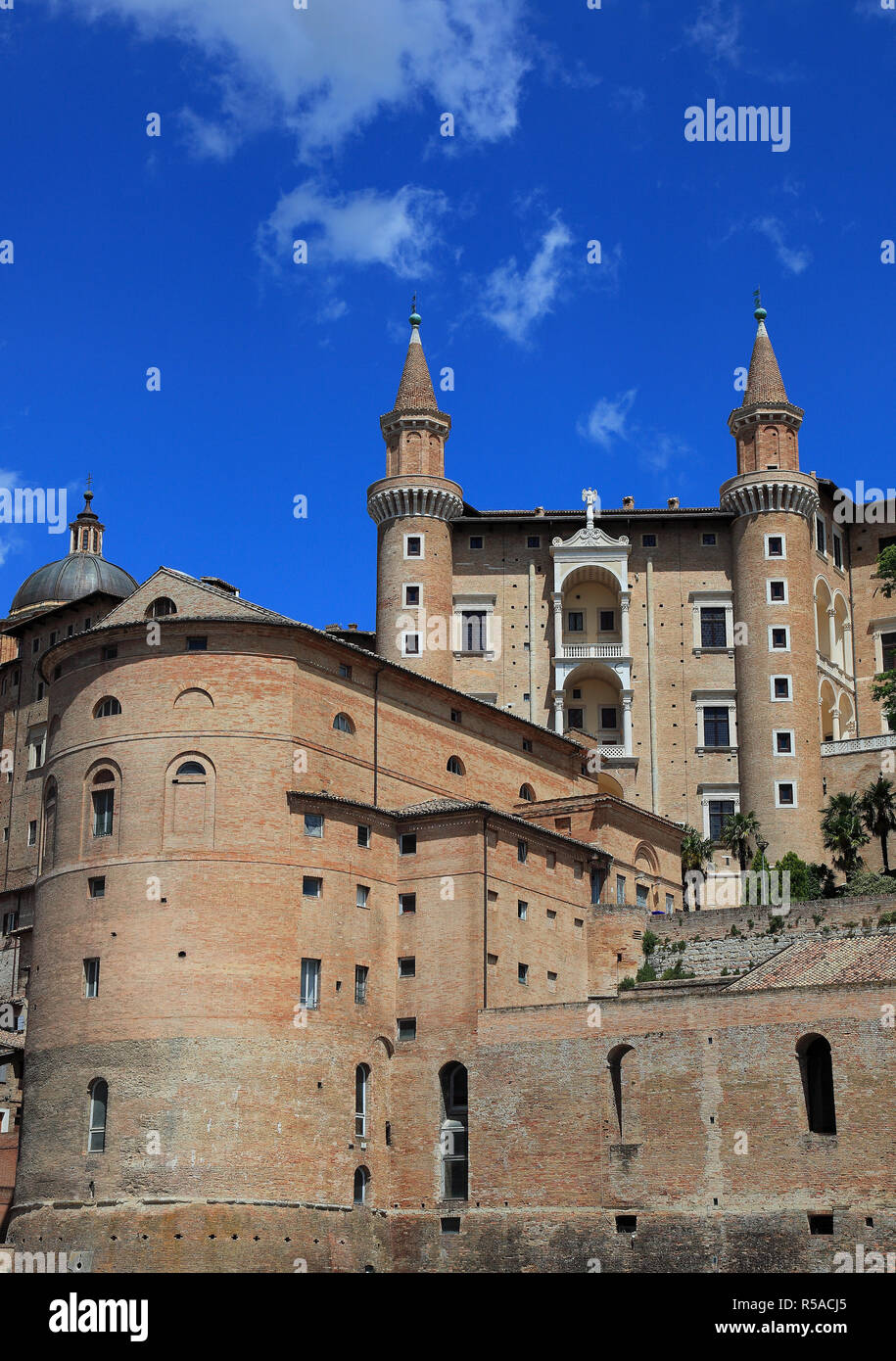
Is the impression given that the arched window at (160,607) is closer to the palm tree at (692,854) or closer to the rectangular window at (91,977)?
the rectangular window at (91,977)

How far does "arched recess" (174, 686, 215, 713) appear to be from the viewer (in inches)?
2306

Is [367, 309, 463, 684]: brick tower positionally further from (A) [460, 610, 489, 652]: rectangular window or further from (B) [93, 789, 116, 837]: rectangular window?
(B) [93, 789, 116, 837]: rectangular window

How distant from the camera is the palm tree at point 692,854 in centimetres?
7606

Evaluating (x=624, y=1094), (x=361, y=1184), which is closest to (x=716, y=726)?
(x=624, y=1094)

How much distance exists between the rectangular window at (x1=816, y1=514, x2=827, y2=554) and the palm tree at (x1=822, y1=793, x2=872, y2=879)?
14.6 meters

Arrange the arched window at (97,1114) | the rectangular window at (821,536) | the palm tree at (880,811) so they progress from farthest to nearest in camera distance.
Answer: the rectangular window at (821,536) → the palm tree at (880,811) → the arched window at (97,1114)

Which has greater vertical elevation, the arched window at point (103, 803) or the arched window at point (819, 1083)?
the arched window at point (103, 803)

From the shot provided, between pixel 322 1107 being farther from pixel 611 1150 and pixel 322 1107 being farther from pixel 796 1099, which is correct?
pixel 796 1099

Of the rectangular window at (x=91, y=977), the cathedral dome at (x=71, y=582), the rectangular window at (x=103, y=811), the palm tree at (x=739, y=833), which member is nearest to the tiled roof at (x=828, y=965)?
the rectangular window at (x=91, y=977)

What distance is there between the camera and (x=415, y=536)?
86.5 meters

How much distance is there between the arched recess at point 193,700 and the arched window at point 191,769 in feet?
5.63

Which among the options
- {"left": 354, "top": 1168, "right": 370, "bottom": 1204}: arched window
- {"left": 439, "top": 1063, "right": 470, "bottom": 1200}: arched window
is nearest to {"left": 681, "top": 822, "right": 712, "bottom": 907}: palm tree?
{"left": 439, "top": 1063, "right": 470, "bottom": 1200}: arched window

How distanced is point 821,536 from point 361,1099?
4415cm
